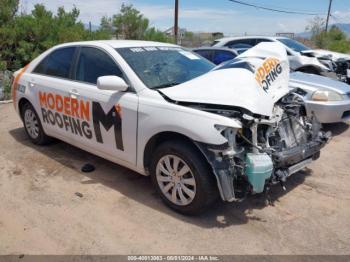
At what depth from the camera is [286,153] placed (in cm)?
362

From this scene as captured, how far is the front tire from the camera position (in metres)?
3.37

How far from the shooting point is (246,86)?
11.9 feet

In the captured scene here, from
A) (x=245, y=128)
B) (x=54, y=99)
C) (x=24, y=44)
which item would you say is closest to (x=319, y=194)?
(x=245, y=128)

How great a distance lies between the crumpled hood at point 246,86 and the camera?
3.45 m

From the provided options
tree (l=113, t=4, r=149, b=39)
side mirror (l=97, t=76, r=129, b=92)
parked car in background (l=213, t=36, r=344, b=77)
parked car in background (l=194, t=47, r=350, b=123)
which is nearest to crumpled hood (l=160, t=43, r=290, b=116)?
side mirror (l=97, t=76, r=129, b=92)

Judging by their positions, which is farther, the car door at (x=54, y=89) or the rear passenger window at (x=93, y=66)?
the car door at (x=54, y=89)

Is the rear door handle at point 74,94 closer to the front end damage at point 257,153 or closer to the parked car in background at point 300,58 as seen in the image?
the front end damage at point 257,153

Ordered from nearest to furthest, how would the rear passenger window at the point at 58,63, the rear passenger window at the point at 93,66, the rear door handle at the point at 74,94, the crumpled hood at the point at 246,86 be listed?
the crumpled hood at the point at 246,86
the rear passenger window at the point at 93,66
the rear door handle at the point at 74,94
the rear passenger window at the point at 58,63

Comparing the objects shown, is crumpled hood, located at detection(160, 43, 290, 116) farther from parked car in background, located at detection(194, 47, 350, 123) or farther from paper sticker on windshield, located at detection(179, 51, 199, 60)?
parked car in background, located at detection(194, 47, 350, 123)

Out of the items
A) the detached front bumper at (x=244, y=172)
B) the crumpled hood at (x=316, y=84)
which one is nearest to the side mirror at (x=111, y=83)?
the detached front bumper at (x=244, y=172)

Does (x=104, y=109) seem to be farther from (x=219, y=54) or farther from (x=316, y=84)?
(x=219, y=54)

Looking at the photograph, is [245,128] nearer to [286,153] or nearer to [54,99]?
[286,153]

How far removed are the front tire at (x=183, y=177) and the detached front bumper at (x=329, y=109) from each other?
10.8 feet

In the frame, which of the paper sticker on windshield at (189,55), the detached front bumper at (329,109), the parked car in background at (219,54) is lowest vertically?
the detached front bumper at (329,109)
